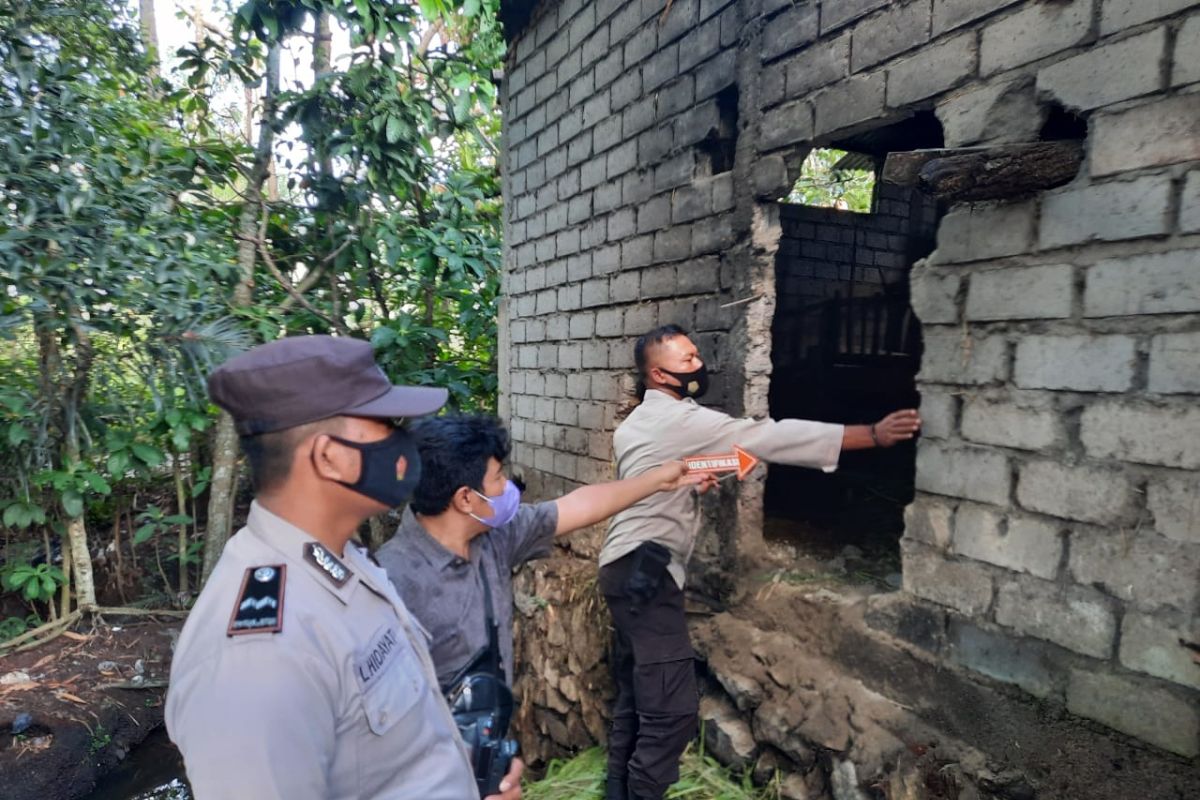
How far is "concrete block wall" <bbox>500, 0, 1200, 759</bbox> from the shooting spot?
1.89m

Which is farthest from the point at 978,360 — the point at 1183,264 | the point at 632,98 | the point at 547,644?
the point at 547,644

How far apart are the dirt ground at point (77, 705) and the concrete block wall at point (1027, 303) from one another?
4418 mm

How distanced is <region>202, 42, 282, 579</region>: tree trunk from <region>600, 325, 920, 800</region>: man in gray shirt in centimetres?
398

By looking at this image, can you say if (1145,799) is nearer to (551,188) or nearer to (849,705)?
(849,705)

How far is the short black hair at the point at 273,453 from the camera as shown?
127cm

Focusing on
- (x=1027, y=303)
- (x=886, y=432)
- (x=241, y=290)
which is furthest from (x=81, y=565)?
(x=1027, y=303)

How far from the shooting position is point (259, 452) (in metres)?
1.27

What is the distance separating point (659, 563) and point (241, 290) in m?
4.40

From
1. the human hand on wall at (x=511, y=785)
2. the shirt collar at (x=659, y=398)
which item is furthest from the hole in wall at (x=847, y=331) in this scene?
the human hand on wall at (x=511, y=785)

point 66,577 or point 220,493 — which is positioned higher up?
point 220,493

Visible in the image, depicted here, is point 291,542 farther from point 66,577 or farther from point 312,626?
point 66,577

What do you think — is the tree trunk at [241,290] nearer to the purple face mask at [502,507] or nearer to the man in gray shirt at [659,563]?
the man in gray shirt at [659,563]

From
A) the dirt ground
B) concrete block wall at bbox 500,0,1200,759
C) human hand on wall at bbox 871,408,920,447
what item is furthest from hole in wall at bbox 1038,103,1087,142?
the dirt ground

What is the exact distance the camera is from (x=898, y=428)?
8.17ft
